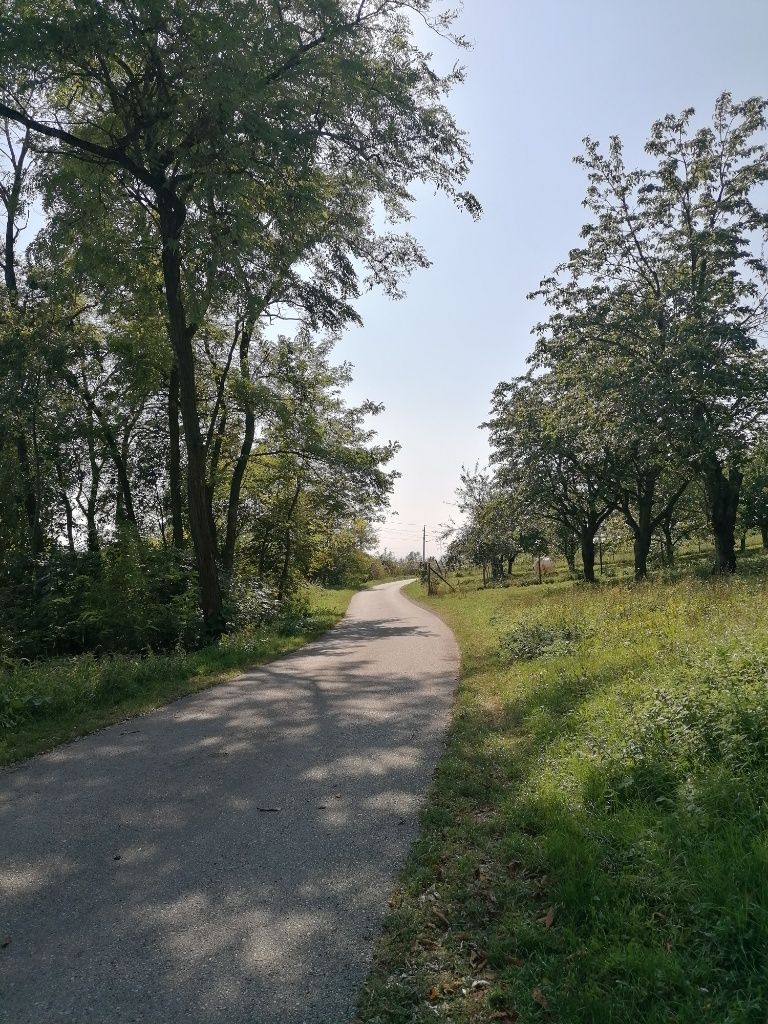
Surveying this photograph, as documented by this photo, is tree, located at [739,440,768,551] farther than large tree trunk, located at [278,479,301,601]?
No

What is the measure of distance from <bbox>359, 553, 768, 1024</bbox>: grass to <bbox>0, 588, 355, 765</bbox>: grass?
4.25m

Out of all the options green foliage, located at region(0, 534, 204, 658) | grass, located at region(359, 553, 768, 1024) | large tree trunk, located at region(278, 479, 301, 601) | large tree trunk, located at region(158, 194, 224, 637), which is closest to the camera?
grass, located at region(359, 553, 768, 1024)

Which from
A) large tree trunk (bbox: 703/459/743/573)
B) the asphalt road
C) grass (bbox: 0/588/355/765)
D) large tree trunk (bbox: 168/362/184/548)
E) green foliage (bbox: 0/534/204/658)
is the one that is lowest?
the asphalt road

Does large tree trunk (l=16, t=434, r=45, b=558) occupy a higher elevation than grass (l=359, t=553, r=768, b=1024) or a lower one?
higher

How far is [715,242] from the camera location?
58.4ft

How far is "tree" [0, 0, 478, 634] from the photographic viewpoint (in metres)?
8.78

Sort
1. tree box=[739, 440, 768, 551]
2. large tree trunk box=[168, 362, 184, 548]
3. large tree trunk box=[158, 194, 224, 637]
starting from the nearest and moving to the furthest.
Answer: large tree trunk box=[158, 194, 224, 637] → large tree trunk box=[168, 362, 184, 548] → tree box=[739, 440, 768, 551]

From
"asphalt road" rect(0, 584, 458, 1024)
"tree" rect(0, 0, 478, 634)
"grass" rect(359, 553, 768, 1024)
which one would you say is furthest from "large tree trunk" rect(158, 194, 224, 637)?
"grass" rect(359, 553, 768, 1024)

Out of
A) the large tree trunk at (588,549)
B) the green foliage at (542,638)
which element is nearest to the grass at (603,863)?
the green foliage at (542,638)

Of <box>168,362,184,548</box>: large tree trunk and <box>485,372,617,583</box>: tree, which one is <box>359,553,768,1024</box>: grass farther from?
<box>485,372,617,583</box>: tree

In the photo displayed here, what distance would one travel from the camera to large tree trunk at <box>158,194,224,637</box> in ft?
38.1

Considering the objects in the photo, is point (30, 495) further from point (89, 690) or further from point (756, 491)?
point (756, 491)

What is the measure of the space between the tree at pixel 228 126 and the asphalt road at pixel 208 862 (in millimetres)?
7436

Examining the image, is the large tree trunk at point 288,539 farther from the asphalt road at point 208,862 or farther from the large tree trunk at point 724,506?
the asphalt road at point 208,862
